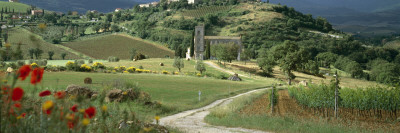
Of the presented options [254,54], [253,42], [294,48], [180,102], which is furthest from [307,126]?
[253,42]

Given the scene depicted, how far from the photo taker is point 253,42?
158 metres

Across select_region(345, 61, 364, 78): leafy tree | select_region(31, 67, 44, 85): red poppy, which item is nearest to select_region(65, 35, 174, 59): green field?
select_region(345, 61, 364, 78): leafy tree

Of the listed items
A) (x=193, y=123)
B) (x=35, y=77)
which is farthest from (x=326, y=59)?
(x=35, y=77)

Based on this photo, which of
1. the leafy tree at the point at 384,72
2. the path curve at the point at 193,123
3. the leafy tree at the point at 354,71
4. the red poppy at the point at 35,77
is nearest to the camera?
the red poppy at the point at 35,77

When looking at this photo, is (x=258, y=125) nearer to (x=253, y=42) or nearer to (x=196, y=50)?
(x=196, y=50)

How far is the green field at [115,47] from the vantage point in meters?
129

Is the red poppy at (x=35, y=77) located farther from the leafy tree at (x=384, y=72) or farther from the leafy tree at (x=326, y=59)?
the leafy tree at (x=326, y=59)

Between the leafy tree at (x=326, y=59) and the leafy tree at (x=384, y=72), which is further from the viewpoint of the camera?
the leafy tree at (x=326, y=59)

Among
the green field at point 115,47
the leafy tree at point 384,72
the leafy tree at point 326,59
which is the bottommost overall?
the leafy tree at point 384,72

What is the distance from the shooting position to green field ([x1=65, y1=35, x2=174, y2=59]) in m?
129

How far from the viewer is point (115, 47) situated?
14175 centimetres

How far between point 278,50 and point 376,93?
41.7 metres

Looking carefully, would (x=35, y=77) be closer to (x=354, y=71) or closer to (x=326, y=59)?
(x=354, y=71)

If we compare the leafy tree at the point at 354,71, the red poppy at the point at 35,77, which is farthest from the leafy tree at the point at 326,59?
the red poppy at the point at 35,77
